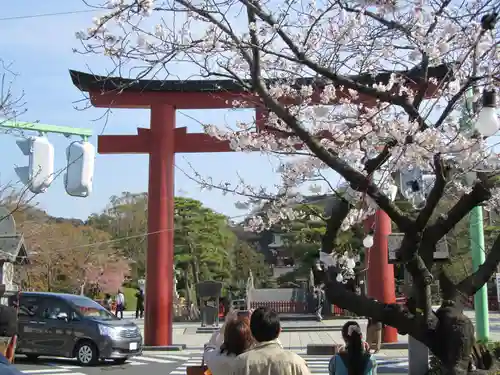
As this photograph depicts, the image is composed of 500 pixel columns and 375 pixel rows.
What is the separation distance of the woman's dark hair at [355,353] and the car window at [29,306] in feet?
34.9

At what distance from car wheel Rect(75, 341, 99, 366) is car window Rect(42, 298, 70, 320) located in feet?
2.72

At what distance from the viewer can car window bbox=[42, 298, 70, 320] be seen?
1401 centimetres

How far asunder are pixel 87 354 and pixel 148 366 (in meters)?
1.37

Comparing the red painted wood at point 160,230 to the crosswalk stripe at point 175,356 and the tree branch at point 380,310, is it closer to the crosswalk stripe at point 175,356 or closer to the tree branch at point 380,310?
the crosswalk stripe at point 175,356

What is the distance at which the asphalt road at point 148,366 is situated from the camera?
12.7 meters

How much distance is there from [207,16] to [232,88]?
9681 mm

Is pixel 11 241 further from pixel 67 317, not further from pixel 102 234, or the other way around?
pixel 102 234

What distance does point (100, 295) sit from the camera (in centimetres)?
3919

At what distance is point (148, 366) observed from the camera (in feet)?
45.6

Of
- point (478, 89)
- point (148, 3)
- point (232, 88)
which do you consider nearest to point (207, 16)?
point (148, 3)

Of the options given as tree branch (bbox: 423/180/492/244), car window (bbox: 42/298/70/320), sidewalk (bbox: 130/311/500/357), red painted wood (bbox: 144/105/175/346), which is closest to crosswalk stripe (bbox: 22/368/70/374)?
car window (bbox: 42/298/70/320)

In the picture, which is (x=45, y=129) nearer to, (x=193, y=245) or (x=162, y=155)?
(x=162, y=155)

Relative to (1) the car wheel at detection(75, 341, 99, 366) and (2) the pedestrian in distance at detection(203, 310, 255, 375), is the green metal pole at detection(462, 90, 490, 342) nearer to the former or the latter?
(1) the car wheel at detection(75, 341, 99, 366)

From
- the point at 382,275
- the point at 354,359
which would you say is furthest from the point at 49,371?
the point at 354,359
